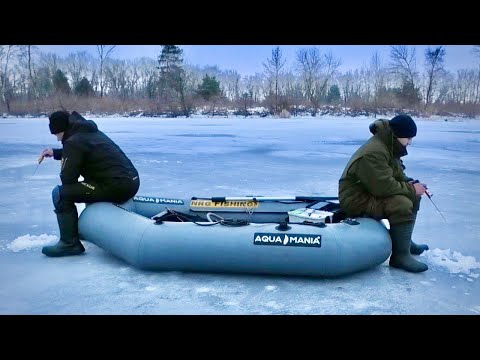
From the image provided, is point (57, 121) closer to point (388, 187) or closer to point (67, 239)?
point (67, 239)

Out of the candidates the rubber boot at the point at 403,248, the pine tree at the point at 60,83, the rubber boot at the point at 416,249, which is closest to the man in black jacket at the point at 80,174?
the rubber boot at the point at 403,248

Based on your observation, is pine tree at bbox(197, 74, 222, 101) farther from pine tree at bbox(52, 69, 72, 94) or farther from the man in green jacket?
the man in green jacket

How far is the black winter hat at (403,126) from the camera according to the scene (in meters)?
2.99

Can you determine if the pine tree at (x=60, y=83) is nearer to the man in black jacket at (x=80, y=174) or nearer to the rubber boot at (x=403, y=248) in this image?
the man in black jacket at (x=80, y=174)

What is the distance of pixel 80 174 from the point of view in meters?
3.47

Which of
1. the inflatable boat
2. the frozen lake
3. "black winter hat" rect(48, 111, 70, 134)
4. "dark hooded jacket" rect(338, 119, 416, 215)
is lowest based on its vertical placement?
the frozen lake

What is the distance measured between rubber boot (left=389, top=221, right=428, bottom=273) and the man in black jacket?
211 cm

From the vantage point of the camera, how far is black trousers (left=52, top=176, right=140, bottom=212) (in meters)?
3.37

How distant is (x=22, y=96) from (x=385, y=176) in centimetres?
2297

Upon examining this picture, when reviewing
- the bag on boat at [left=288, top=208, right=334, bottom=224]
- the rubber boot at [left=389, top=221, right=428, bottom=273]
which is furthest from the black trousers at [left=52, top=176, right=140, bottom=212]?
the rubber boot at [left=389, top=221, right=428, bottom=273]

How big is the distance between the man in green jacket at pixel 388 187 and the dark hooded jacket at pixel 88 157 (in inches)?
71.5

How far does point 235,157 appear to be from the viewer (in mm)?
8133
